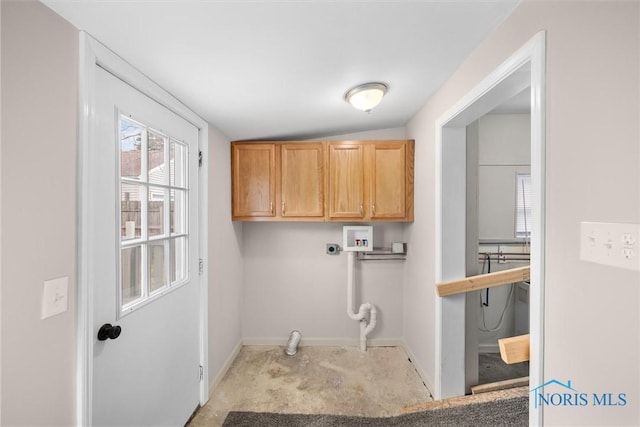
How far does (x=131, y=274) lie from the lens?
4.31 ft

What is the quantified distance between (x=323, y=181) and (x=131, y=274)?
1.67 m

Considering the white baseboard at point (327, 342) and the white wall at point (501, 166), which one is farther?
the white baseboard at point (327, 342)

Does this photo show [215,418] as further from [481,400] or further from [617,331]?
[617,331]

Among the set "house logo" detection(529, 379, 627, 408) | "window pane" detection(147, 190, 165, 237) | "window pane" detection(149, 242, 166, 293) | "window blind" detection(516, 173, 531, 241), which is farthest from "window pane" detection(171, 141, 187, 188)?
"window blind" detection(516, 173, 531, 241)

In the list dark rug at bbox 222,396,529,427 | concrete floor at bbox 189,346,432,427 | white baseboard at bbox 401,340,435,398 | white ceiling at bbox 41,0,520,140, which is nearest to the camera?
white ceiling at bbox 41,0,520,140

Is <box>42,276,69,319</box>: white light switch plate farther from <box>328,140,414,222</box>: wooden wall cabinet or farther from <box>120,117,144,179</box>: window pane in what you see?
<box>328,140,414,222</box>: wooden wall cabinet

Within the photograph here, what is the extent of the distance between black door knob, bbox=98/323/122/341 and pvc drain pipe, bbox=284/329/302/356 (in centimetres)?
184

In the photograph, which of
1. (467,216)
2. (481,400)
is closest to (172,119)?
(467,216)

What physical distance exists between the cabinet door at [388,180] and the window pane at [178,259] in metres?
1.61

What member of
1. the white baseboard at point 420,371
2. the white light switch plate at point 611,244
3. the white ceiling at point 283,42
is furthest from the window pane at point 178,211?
the white baseboard at point 420,371

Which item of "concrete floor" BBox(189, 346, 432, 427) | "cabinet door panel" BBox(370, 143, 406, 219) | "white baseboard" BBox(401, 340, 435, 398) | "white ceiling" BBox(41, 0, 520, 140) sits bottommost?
"concrete floor" BBox(189, 346, 432, 427)

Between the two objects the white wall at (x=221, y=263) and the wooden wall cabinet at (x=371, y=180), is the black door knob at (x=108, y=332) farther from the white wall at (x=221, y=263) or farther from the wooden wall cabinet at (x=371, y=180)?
the wooden wall cabinet at (x=371, y=180)

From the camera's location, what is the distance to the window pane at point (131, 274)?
127 cm

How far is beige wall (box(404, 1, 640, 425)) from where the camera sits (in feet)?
2.27
